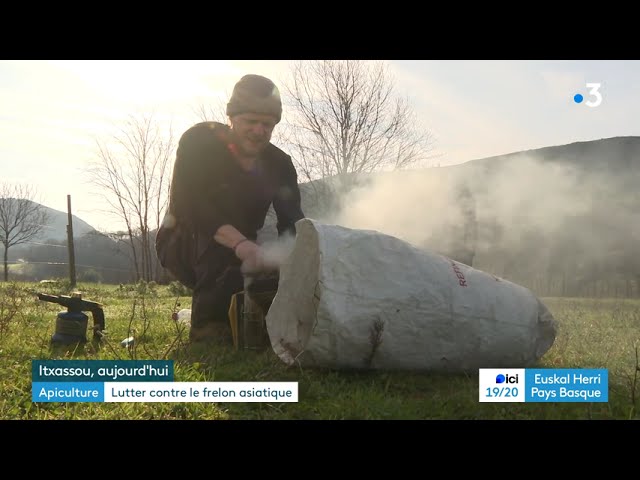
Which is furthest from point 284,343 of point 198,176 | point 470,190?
point 470,190

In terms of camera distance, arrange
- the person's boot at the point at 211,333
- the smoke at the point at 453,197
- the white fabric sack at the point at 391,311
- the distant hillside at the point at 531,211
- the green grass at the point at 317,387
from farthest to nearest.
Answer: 1. the distant hillside at the point at 531,211
2. the smoke at the point at 453,197
3. the person's boot at the point at 211,333
4. the white fabric sack at the point at 391,311
5. the green grass at the point at 317,387

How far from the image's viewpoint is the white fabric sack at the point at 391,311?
2652 millimetres

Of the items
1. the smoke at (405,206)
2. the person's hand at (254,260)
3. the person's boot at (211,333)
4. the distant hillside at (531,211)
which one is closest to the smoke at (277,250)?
the person's hand at (254,260)

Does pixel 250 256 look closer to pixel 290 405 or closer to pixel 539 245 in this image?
pixel 290 405

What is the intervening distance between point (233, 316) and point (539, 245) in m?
17.8

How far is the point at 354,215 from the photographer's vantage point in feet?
26.3

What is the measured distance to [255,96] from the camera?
3824 millimetres

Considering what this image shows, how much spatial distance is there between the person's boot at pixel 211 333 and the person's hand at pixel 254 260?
69 cm

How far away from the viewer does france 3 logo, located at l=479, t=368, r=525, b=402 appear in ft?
6.89
